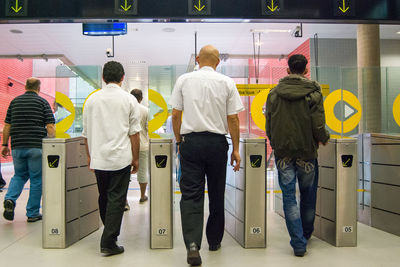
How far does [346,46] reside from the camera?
26.3 ft

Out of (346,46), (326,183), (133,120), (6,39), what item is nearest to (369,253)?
(326,183)

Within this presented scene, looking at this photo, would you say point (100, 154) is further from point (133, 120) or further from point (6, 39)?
point (6, 39)

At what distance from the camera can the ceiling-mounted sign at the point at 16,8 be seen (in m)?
3.16

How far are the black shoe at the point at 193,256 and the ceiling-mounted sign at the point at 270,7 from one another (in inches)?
85.0

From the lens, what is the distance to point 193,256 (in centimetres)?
229

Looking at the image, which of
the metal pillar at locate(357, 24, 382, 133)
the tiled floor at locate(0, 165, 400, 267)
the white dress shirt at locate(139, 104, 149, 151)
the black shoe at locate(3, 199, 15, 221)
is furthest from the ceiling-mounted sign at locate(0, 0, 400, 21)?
the tiled floor at locate(0, 165, 400, 267)

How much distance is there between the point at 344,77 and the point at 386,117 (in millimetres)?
781

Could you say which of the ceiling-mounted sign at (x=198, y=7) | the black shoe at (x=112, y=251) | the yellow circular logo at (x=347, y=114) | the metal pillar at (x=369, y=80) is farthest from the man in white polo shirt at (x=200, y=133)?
the metal pillar at (x=369, y=80)

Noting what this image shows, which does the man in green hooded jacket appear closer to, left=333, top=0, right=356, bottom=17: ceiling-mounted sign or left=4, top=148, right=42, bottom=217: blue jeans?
left=333, top=0, right=356, bottom=17: ceiling-mounted sign

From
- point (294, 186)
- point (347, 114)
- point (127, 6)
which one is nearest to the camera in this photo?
point (294, 186)

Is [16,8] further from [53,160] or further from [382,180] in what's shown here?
[382,180]

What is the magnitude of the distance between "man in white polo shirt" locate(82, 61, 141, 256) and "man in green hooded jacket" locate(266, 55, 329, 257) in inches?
43.6

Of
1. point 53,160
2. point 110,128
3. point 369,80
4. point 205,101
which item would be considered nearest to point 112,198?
point 110,128

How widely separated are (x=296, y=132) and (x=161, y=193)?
1.18m
